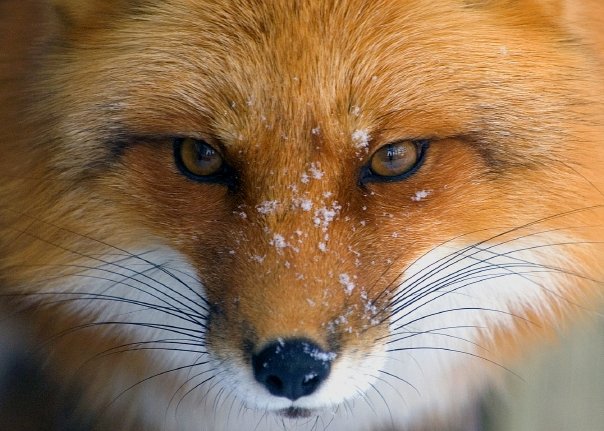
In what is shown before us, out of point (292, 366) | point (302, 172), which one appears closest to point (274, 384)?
point (292, 366)

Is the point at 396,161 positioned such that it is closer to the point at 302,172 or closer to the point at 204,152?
the point at 302,172

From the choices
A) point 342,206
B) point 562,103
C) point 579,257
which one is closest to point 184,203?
point 342,206

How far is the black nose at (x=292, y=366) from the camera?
114 cm

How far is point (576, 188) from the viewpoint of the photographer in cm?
138

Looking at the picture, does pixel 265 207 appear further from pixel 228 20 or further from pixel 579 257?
pixel 579 257

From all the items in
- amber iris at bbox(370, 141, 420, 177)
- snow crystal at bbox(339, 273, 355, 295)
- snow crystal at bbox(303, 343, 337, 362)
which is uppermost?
amber iris at bbox(370, 141, 420, 177)

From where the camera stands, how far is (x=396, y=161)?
48.6 inches

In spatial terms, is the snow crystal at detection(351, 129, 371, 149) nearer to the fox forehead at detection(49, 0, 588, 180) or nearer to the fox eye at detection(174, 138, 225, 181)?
the fox forehead at detection(49, 0, 588, 180)

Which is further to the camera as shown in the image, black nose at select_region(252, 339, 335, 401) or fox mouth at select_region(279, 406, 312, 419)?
fox mouth at select_region(279, 406, 312, 419)

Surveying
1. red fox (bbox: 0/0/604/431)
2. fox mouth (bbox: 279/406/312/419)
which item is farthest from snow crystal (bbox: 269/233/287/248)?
fox mouth (bbox: 279/406/312/419)

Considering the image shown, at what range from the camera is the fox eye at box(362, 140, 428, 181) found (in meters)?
1.22

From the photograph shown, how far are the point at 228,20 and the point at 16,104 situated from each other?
1.65 feet

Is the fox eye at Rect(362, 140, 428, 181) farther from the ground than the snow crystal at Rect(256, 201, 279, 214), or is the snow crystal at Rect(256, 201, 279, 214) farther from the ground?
the fox eye at Rect(362, 140, 428, 181)

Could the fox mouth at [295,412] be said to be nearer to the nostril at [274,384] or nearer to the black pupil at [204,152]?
the nostril at [274,384]
